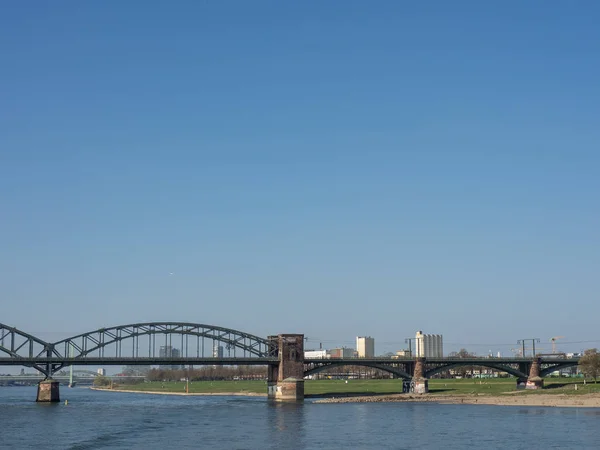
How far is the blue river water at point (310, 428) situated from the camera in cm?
7150

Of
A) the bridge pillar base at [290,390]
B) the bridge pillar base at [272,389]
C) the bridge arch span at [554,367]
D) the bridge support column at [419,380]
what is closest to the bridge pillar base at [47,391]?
the bridge pillar base at [272,389]

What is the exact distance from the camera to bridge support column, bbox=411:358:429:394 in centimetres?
15800


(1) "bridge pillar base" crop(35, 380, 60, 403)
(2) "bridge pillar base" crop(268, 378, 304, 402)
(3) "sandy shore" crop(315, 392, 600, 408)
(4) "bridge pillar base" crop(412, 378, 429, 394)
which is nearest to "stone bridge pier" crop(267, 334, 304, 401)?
(2) "bridge pillar base" crop(268, 378, 304, 402)

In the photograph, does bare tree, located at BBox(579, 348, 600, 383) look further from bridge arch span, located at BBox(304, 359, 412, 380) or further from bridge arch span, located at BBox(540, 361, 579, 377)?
bridge arch span, located at BBox(304, 359, 412, 380)

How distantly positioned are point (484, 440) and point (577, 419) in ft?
77.7

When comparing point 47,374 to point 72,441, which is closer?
point 72,441

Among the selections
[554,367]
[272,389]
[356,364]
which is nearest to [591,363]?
[554,367]

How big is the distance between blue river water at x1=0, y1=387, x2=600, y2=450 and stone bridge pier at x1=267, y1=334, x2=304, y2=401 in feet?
89.0

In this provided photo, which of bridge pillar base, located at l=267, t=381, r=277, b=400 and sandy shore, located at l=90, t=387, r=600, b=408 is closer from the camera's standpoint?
sandy shore, located at l=90, t=387, r=600, b=408

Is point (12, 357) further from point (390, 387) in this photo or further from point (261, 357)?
point (390, 387)

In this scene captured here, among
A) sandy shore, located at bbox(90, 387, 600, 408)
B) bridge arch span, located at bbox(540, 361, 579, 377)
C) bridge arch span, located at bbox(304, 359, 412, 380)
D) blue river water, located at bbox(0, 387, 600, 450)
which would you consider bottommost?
sandy shore, located at bbox(90, 387, 600, 408)

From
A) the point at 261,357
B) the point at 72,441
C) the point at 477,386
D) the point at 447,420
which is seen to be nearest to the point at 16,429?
the point at 72,441

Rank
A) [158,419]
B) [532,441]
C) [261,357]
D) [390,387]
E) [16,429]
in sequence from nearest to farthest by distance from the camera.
Answer: [532,441] → [16,429] → [158,419] → [261,357] → [390,387]

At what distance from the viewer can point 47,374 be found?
146250 mm
